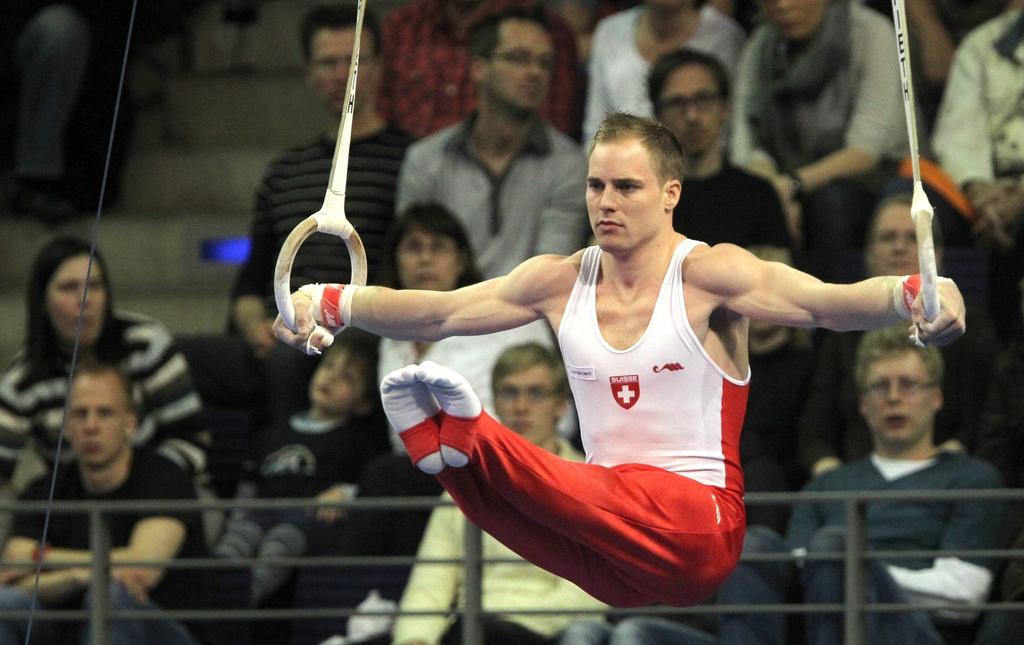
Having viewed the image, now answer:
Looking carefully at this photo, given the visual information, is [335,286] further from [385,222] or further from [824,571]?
[385,222]

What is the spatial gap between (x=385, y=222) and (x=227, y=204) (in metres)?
1.22

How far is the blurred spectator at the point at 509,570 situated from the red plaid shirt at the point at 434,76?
1.36 metres

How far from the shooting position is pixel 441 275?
554cm

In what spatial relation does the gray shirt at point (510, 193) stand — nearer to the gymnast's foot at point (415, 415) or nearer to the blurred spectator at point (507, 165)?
the blurred spectator at point (507, 165)

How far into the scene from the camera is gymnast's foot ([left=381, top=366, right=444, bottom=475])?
3674 mm

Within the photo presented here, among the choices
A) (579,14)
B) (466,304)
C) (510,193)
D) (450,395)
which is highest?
(579,14)

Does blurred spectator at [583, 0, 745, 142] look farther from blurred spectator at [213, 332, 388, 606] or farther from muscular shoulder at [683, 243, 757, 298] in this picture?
muscular shoulder at [683, 243, 757, 298]

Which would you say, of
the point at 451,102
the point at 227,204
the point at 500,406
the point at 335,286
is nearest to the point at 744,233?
the point at 500,406

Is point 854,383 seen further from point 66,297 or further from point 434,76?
point 66,297

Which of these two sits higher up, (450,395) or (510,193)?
(510,193)

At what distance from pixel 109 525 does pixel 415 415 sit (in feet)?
5.85

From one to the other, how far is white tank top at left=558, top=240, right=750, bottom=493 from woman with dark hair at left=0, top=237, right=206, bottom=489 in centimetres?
199

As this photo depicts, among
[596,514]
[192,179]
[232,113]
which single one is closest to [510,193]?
[192,179]

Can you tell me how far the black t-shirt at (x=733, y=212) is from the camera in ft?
18.0
